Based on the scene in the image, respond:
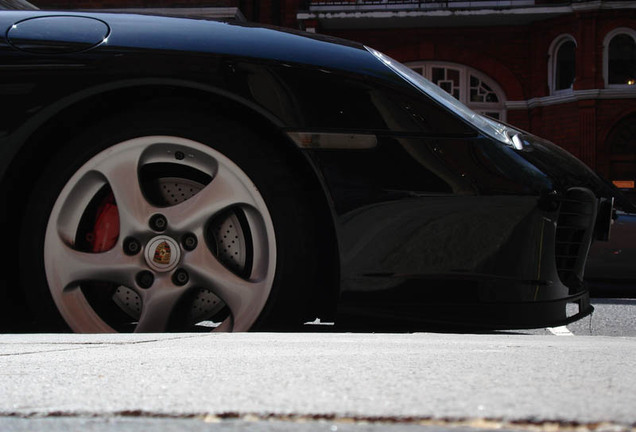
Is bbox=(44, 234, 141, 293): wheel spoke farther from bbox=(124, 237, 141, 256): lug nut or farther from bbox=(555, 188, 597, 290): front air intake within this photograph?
bbox=(555, 188, 597, 290): front air intake

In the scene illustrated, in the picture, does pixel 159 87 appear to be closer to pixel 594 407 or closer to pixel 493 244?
pixel 493 244

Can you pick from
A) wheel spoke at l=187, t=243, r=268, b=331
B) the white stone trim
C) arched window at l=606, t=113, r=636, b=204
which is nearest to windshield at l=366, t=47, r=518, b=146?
wheel spoke at l=187, t=243, r=268, b=331

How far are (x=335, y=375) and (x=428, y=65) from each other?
1799cm

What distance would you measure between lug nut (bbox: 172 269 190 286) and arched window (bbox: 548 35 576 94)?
17.0m

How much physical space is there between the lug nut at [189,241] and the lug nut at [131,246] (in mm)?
127

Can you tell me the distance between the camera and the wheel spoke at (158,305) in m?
2.52

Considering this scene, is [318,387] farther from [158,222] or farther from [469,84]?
[469,84]

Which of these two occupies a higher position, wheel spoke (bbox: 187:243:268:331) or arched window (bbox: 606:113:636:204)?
arched window (bbox: 606:113:636:204)

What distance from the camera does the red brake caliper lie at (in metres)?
2.63

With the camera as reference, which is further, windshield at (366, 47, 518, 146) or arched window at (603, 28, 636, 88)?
arched window at (603, 28, 636, 88)

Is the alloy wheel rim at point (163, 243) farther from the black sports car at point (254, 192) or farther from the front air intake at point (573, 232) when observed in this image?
the front air intake at point (573, 232)

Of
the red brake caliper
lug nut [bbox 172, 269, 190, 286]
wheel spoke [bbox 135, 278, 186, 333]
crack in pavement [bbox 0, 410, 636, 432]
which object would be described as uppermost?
the red brake caliper

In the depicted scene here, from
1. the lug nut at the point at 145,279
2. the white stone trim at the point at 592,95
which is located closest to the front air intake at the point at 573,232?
the lug nut at the point at 145,279

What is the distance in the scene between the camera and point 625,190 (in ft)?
58.6
